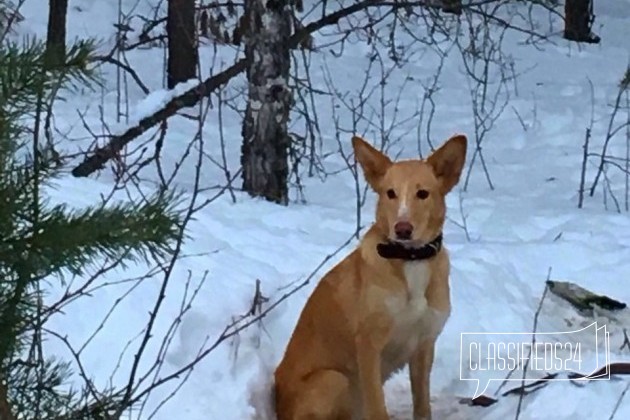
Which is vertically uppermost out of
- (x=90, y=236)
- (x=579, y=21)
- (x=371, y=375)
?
(x=579, y=21)

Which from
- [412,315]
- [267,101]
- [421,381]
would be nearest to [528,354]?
[421,381]

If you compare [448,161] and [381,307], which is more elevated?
[448,161]

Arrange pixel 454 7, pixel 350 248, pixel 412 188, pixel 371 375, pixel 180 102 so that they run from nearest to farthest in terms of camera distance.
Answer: pixel 412 188 < pixel 371 375 < pixel 350 248 < pixel 454 7 < pixel 180 102

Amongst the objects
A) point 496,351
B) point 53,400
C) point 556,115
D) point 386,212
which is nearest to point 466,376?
point 496,351

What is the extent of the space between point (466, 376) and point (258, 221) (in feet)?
5.96

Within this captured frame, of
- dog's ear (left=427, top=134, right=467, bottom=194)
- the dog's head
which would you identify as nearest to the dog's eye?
the dog's head

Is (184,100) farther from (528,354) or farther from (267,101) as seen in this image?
(528,354)

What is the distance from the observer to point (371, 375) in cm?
463

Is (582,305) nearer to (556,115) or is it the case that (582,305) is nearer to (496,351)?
(496,351)

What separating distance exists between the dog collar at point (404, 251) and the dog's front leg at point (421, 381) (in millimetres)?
405

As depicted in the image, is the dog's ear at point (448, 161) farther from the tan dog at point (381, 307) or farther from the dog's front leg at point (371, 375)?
the dog's front leg at point (371, 375)

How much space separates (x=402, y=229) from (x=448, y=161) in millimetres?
399

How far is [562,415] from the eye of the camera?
15.3 ft

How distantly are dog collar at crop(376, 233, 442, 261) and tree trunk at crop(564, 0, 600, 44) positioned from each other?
1025 cm
